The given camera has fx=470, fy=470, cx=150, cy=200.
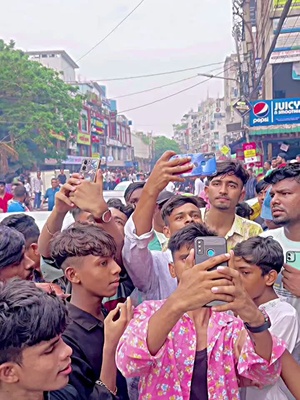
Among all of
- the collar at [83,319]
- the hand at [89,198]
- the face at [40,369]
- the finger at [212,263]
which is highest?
the hand at [89,198]

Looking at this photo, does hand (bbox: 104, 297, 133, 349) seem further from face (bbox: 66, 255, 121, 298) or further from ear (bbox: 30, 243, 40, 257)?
ear (bbox: 30, 243, 40, 257)

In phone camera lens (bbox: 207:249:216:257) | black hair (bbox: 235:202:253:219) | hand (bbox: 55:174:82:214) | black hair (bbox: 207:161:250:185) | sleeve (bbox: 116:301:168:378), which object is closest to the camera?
phone camera lens (bbox: 207:249:216:257)

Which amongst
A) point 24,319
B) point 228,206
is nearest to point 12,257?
point 24,319

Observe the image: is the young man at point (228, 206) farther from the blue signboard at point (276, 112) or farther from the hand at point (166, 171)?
the blue signboard at point (276, 112)

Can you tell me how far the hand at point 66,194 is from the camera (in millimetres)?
2266

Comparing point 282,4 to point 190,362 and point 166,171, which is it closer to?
point 166,171

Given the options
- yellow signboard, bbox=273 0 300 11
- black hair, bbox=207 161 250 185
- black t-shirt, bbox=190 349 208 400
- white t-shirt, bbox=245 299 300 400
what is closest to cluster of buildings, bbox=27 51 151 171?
yellow signboard, bbox=273 0 300 11

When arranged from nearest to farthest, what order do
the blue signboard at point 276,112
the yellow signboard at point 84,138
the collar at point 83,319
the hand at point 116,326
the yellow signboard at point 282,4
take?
the hand at point 116,326
the collar at point 83,319
the blue signboard at point 276,112
the yellow signboard at point 282,4
the yellow signboard at point 84,138

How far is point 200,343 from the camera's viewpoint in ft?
5.63

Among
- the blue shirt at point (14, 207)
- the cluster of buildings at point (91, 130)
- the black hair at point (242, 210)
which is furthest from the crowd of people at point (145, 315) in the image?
the cluster of buildings at point (91, 130)

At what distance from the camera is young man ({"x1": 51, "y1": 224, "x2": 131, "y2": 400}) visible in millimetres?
1784

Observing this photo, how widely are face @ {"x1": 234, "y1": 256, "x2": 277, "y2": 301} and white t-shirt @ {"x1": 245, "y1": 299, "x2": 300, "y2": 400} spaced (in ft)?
0.35

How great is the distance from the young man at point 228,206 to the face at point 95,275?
1.41 m

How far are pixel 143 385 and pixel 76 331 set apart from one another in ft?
1.13
